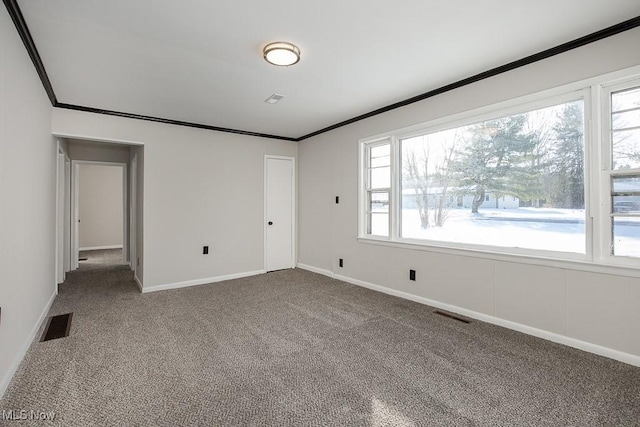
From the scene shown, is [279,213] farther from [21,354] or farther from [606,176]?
[606,176]

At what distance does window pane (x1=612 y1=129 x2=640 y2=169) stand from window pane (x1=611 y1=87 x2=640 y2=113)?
190mm

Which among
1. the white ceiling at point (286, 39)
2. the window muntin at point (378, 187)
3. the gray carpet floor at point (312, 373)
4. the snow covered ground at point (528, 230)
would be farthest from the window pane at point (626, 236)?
the window muntin at point (378, 187)

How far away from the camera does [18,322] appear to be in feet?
7.37

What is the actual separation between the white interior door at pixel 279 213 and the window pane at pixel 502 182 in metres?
2.33

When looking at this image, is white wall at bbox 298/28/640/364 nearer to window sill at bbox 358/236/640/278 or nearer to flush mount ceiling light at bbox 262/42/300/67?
window sill at bbox 358/236/640/278

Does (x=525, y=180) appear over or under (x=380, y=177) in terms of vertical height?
under

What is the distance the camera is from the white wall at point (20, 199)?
190 centimetres

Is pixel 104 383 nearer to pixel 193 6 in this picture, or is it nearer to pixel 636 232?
pixel 193 6

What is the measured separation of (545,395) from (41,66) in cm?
462

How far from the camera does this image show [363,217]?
14.6 ft

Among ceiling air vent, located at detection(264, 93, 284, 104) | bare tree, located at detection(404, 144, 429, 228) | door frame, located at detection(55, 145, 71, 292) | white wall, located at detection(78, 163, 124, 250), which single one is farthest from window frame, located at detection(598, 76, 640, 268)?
white wall, located at detection(78, 163, 124, 250)

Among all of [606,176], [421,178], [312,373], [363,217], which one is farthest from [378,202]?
[312,373]

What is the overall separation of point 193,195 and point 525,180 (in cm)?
420

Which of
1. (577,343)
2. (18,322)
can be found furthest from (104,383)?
(577,343)
